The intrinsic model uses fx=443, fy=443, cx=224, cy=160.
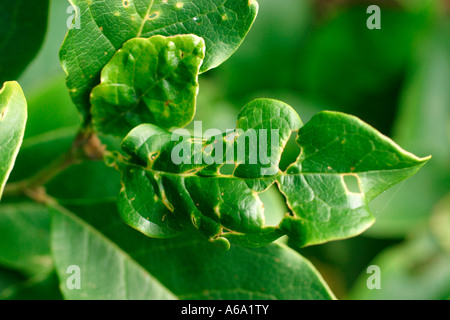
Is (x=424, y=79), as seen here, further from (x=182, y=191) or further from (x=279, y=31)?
(x=182, y=191)

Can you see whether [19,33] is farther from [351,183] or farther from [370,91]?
[370,91]

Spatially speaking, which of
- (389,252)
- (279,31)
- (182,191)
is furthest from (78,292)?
(279,31)

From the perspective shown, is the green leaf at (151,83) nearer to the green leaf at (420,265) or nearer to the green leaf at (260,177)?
the green leaf at (260,177)

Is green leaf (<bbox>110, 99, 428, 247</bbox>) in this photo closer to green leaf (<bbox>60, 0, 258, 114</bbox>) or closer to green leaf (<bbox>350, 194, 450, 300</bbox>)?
green leaf (<bbox>60, 0, 258, 114</bbox>)

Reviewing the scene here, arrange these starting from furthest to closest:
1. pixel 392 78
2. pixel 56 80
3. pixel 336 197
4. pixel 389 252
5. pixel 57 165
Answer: pixel 392 78 → pixel 389 252 → pixel 56 80 → pixel 57 165 → pixel 336 197

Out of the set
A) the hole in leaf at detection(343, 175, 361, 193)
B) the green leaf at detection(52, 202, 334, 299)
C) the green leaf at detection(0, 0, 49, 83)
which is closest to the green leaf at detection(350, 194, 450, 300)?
the green leaf at detection(52, 202, 334, 299)

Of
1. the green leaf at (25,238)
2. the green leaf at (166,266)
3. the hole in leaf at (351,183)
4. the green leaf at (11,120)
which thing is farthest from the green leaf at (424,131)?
the green leaf at (11,120)
